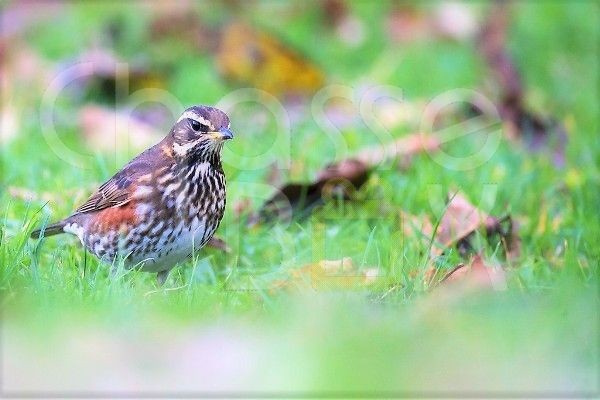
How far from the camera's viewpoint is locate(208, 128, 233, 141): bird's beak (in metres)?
5.20

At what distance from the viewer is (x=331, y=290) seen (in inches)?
190

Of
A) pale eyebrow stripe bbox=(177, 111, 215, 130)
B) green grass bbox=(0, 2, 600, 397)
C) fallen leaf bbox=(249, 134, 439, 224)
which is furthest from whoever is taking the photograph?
fallen leaf bbox=(249, 134, 439, 224)

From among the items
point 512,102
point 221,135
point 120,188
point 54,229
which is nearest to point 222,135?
point 221,135

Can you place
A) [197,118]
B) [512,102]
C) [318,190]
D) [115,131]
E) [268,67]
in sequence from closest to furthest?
1. [197,118]
2. [318,190]
3. [115,131]
4. [512,102]
5. [268,67]

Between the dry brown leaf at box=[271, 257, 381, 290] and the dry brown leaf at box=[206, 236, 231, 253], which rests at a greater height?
the dry brown leaf at box=[271, 257, 381, 290]

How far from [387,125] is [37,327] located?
506cm

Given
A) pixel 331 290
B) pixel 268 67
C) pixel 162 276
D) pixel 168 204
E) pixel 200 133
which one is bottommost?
pixel 162 276

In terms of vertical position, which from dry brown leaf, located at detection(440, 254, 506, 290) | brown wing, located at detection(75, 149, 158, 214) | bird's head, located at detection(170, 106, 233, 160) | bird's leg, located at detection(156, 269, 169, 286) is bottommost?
bird's leg, located at detection(156, 269, 169, 286)

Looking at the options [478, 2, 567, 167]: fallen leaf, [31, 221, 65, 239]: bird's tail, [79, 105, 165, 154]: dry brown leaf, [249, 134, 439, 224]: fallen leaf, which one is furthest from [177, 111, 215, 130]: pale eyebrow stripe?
[478, 2, 567, 167]: fallen leaf

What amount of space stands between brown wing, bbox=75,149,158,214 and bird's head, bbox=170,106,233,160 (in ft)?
0.60

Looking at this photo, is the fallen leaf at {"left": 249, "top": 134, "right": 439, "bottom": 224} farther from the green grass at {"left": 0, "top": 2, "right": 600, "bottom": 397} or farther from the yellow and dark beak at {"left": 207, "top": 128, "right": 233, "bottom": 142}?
the yellow and dark beak at {"left": 207, "top": 128, "right": 233, "bottom": 142}

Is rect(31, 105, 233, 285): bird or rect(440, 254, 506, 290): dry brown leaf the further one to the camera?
rect(31, 105, 233, 285): bird

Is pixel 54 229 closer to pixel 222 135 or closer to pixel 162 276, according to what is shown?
pixel 162 276

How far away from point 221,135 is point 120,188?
58 cm
